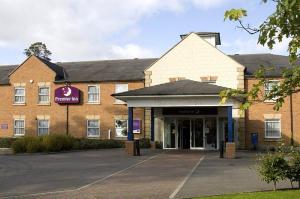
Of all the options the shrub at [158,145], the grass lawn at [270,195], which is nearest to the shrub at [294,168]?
the grass lawn at [270,195]

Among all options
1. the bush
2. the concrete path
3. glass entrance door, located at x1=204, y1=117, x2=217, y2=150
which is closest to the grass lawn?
the concrete path

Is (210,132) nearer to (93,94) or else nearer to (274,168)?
(93,94)

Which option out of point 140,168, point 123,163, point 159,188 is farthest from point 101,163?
point 159,188

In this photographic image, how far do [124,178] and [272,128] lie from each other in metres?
18.9

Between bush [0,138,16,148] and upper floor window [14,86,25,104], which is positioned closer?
bush [0,138,16,148]

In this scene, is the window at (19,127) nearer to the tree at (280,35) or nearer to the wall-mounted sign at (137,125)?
the wall-mounted sign at (137,125)

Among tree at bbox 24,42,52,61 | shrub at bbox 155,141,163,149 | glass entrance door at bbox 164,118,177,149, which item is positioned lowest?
shrub at bbox 155,141,163,149

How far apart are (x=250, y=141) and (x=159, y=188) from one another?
20.3 metres

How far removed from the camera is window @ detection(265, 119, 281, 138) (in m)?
32.4

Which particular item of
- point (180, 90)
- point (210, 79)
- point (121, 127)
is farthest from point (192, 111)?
point (180, 90)

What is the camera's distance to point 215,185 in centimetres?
1426

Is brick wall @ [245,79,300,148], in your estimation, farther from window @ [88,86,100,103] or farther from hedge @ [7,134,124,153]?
window @ [88,86,100,103]

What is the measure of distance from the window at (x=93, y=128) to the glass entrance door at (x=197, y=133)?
758cm

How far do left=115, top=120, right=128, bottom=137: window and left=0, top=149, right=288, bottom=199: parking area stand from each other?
1123 centimetres
